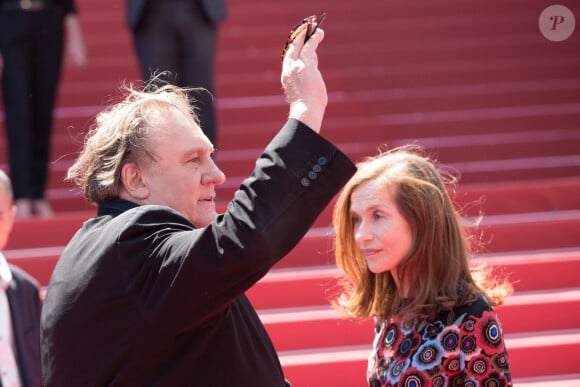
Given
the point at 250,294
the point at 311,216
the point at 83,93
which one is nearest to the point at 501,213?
the point at 250,294

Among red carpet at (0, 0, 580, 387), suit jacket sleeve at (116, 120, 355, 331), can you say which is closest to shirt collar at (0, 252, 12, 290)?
red carpet at (0, 0, 580, 387)

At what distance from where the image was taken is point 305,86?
1852mm

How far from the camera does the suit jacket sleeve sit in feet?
5.85

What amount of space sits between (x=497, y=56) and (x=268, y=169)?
6.50 meters

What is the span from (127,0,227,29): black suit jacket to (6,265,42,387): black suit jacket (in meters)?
2.32

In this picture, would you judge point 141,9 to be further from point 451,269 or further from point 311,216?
point 311,216

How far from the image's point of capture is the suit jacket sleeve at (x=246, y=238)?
1782 millimetres

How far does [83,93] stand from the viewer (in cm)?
763

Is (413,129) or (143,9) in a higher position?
(143,9)

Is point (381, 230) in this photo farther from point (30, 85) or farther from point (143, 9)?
point (30, 85)

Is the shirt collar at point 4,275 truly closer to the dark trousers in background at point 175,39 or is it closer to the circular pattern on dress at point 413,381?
the circular pattern on dress at point 413,381

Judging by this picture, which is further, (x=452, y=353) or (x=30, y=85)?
(x=30, y=85)

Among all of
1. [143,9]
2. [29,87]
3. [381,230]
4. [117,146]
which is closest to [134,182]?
[117,146]

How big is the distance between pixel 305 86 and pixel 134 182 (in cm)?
46
